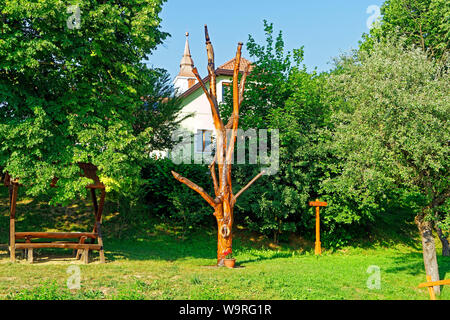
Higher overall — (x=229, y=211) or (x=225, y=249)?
(x=229, y=211)

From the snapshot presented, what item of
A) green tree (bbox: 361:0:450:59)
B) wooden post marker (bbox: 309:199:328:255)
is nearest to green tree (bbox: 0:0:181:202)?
wooden post marker (bbox: 309:199:328:255)

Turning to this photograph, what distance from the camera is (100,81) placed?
15172mm

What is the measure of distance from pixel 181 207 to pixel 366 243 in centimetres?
1070

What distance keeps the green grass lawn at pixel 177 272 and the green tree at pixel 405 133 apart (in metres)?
2.93

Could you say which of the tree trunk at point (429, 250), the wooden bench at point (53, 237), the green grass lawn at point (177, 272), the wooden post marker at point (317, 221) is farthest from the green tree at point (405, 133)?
the wooden bench at point (53, 237)

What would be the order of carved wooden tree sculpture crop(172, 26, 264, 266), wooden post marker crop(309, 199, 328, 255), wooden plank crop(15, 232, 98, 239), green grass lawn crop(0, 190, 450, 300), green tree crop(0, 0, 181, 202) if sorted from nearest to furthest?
green grass lawn crop(0, 190, 450, 300)
green tree crop(0, 0, 181, 202)
wooden plank crop(15, 232, 98, 239)
carved wooden tree sculpture crop(172, 26, 264, 266)
wooden post marker crop(309, 199, 328, 255)

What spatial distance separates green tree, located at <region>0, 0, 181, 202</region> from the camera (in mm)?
12211

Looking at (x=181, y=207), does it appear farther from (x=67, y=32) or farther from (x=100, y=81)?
(x=67, y=32)

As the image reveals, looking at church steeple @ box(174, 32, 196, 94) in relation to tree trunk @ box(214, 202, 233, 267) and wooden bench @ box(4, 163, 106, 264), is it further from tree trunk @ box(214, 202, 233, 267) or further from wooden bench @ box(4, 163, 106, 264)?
tree trunk @ box(214, 202, 233, 267)

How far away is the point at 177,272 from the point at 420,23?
925 inches

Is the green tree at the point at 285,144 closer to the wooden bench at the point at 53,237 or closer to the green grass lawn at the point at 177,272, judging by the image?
the green grass lawn at the point at 177,272

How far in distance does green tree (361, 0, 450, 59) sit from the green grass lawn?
1454cm
